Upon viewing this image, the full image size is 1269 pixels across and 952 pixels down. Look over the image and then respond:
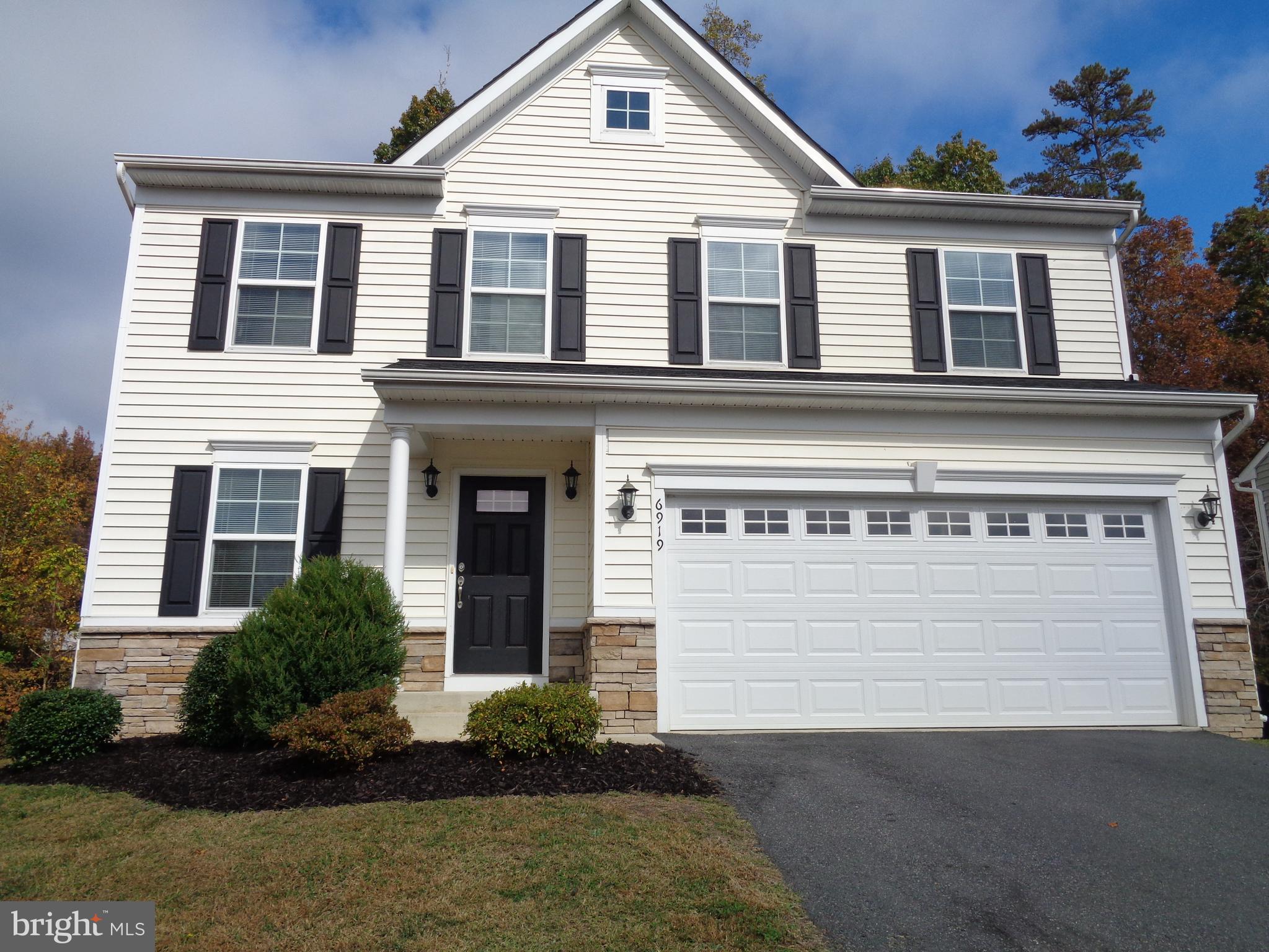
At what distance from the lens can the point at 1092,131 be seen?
26.3 metres

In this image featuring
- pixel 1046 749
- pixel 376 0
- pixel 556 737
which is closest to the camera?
pixel 556 737

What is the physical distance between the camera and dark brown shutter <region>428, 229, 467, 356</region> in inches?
359

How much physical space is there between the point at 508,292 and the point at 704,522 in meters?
3.78

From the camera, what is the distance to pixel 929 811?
5.25 m

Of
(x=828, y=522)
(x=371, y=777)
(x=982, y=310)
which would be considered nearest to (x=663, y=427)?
(x=828, y=522)

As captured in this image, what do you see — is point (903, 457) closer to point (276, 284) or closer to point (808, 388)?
point (808, 388)

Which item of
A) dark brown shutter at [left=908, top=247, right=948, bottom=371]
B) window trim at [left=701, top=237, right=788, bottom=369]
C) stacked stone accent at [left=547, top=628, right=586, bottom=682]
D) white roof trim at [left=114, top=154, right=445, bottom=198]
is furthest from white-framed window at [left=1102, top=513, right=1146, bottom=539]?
white roof trim at [left=114, top=154, right=445, bottom=198]

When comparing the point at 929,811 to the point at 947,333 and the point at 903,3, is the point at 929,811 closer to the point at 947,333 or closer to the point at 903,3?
the point at 947,333

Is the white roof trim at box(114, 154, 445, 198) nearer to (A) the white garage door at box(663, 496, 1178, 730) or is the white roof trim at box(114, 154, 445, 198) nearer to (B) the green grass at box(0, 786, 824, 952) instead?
(A) the white garage door at box(663, 496, 1178, 730)

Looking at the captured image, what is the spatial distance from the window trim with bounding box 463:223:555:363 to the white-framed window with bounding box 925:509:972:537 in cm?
470

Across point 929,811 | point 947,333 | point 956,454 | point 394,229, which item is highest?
point 394,229

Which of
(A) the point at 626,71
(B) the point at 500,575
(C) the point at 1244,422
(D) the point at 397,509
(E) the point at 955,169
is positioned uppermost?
(E) the point at 955,169

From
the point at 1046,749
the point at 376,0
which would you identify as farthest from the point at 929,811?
the point at 376,0

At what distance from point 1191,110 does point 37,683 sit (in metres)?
32.6
